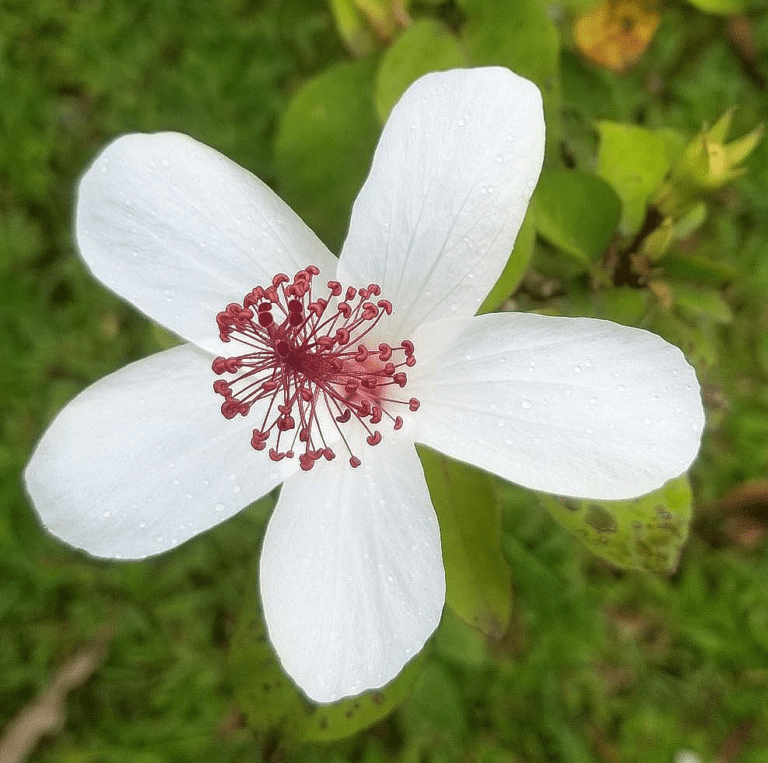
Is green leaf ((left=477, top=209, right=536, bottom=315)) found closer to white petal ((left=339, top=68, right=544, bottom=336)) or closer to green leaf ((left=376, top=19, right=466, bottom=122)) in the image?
white petal ((left=339, top=68, right=544, bottom=336))

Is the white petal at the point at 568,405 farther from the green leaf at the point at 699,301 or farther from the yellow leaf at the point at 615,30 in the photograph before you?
the yellow leaf at the point at 615,30

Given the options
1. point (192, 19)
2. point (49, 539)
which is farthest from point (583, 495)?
point (192, 19)

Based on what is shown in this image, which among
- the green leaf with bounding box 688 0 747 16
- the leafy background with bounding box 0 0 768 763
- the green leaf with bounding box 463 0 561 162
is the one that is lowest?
the leafy background with bounding box 0 0 768 763

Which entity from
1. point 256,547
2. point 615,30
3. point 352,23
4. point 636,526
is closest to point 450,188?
point 636,526

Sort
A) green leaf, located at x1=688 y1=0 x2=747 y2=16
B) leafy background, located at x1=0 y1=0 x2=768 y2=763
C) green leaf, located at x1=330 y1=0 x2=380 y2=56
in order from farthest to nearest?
1. leafy background, located at x1=0 y1=0 x2=768 y2=763
2. green leaf, located at x1=688 y1=0 x2=747 y2=16
3. green leaf, located at x1=330 y1=0 x2=380 y2=56

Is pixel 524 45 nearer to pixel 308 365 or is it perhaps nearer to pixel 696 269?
pixel 696 269

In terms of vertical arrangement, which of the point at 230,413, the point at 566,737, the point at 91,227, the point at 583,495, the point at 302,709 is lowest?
the point at 566,737

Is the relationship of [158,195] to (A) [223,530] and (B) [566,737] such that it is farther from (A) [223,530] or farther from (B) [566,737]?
(B) [566,737]

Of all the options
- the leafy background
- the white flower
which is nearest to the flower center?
the white flower
